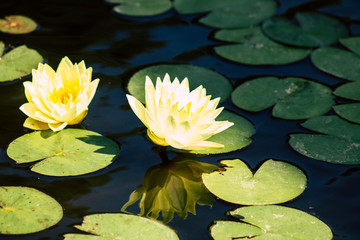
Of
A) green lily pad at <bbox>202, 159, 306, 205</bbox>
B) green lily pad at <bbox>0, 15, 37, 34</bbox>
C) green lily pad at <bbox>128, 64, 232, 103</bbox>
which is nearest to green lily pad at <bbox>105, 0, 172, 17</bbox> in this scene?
green lily pad at <bbox>0, 15, 37, 34</bbox>

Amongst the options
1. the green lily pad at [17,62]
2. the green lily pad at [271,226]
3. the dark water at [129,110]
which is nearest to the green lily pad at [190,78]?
the dark water at [129,110]

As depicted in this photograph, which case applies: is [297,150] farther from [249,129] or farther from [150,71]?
[150,71]

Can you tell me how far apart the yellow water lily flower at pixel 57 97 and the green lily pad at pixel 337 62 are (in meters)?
1.75

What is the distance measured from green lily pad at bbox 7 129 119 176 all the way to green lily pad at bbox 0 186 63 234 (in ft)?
0.50

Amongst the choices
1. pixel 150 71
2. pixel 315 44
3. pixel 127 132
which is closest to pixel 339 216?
pixel 127 132

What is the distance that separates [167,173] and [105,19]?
1886 millimetres

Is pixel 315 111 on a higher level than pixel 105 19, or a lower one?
lower

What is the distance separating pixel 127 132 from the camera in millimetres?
2559

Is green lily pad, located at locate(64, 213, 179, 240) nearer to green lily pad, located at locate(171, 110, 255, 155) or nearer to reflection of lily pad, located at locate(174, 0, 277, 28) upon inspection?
green lily pad, located at locate(171, 110, 255, 155)

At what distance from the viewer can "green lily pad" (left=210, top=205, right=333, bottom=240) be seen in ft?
6.43

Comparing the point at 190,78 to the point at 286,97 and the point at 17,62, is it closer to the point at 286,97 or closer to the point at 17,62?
the point at 286,97

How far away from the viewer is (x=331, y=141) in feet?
8.43

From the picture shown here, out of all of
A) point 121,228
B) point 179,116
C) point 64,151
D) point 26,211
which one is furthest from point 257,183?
point 26,211

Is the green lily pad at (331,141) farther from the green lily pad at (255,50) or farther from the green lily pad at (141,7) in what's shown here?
the green lily pad at (141,7)
